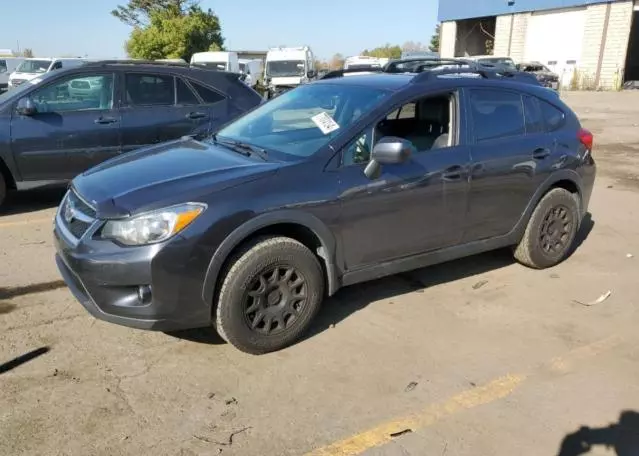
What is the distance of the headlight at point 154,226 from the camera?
10.3 ft

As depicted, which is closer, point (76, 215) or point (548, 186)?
point (76, 215)

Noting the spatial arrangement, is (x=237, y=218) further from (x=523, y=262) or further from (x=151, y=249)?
(x=523, y=262)

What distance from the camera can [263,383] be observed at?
3268 mm

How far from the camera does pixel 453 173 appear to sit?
Answer: 4.17m

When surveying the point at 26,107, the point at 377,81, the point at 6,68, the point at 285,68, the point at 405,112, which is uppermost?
the point at 285,68

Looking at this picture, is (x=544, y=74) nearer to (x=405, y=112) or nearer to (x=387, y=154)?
(x=405, y=112)

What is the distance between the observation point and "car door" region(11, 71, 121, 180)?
6.39 m

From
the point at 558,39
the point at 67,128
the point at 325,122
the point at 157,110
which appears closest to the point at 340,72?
the point at 325,122

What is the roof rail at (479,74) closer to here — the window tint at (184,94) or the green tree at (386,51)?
the window tint at (184,94)

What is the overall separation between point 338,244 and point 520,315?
1.57 metres

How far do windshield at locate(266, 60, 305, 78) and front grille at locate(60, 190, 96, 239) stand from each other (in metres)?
23.5

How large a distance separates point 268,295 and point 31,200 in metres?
5.07

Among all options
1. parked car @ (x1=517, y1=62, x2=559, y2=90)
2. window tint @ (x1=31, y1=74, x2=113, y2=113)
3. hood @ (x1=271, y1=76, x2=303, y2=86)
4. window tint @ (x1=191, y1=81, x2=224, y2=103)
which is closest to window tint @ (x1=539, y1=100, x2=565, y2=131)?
window tint @ (x1=191, y1=81, x2=224, y2=103)

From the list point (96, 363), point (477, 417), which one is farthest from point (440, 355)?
point (96, 363)
